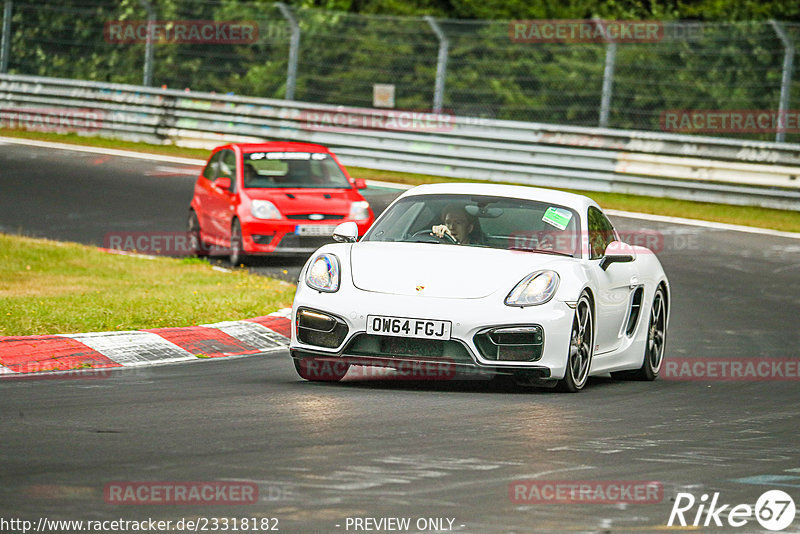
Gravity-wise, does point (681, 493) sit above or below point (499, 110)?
below

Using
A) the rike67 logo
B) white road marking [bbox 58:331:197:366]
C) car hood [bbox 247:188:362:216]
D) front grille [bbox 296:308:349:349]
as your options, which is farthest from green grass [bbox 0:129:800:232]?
the rike67 logo

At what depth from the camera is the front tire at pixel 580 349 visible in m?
8.84

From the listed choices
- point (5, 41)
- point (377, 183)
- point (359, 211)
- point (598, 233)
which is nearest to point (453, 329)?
point (598, 233)

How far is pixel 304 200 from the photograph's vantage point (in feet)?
55.4

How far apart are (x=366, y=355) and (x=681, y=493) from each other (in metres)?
2.94

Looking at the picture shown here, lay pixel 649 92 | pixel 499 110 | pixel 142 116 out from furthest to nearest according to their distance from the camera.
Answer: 1. pixel 142 116
2. pixel 499 110
3. pixel 649 92

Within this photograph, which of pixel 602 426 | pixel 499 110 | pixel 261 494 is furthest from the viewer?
pixel 499 110

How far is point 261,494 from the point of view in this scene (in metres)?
5.66

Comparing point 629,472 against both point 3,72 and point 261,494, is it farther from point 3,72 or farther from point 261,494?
point 3,72

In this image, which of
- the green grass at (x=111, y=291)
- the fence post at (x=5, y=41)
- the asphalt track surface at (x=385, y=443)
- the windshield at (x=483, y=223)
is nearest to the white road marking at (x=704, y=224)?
the green grass at (x=111, y=291)

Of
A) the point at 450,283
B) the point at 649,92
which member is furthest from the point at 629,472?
the point at 649,92

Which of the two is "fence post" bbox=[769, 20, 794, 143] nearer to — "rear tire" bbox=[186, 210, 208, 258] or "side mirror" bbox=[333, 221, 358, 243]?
"rear tire" bbox=[186, 210, 208, 258]

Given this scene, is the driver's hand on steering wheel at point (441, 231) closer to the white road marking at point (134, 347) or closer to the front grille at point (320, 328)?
the front grille at point (320, 328)

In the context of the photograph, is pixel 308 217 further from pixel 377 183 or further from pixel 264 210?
pixel 377 183
